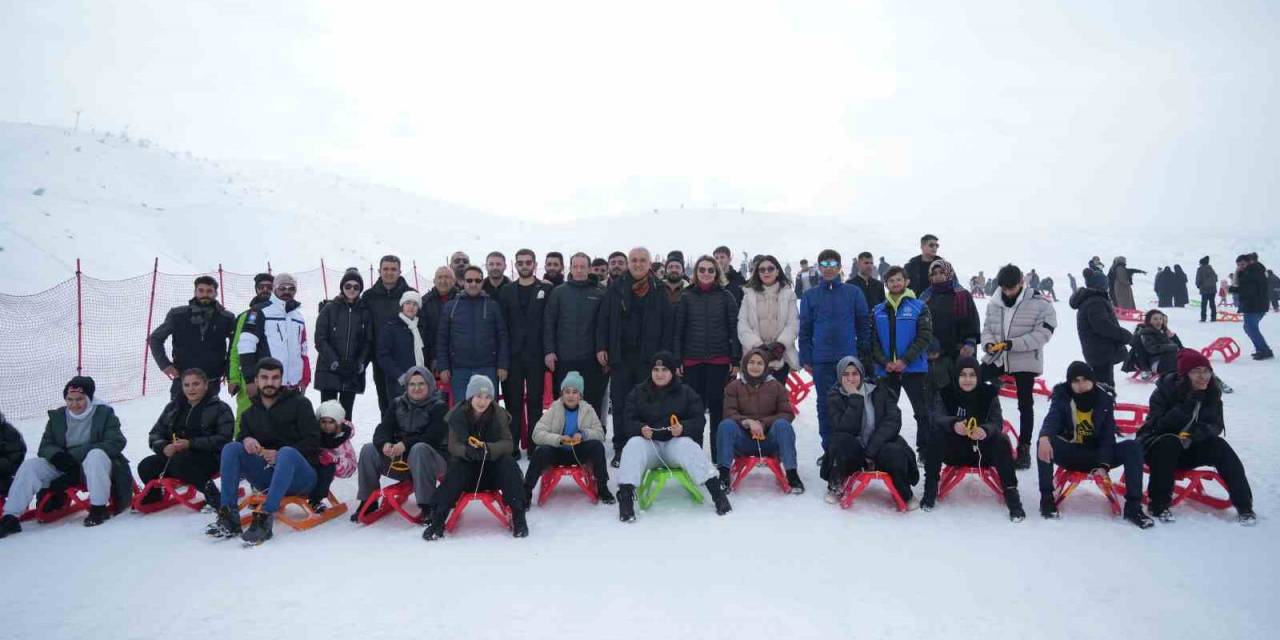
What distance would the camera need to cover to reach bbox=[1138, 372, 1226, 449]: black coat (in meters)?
4.83

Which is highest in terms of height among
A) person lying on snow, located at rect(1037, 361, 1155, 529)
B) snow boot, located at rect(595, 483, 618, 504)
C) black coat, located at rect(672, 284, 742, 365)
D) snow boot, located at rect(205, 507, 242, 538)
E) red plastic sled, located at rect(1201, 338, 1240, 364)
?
black coat, located at rect(672, 284, 742, 365)

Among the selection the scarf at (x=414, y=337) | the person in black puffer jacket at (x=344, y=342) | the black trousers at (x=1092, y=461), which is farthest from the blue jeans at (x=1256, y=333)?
the person in black puffer jacket at (x=344, y=342)

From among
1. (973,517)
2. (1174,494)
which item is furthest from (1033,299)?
(973,517)

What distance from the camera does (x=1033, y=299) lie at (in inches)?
246

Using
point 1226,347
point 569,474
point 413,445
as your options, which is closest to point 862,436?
point 569,474

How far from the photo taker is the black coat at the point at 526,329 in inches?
258

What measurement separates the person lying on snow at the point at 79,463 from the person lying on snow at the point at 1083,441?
6.61m

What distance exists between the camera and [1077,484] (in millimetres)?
4926

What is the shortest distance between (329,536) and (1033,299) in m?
5.92

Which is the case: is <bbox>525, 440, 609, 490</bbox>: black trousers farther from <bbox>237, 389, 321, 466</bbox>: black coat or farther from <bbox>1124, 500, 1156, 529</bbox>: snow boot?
<bbox>1124, 500, 1156, 529</bbox>: snow boot

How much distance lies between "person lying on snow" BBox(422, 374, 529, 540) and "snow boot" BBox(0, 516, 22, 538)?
2.88 m

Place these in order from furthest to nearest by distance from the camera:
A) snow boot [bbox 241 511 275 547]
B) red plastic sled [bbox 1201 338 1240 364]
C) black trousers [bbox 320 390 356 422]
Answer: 1. red plastic sled [bbox 1201 338 1240 364]
2. black trousers [bbox 320 390 356 422]
3. snow boot [bbox 241 511 275 547]

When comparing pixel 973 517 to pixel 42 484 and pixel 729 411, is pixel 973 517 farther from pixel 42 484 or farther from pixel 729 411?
pixel 42 484

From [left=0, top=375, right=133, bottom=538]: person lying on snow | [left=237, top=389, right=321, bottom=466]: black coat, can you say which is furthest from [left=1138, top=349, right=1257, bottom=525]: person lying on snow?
[left=0, top=375, right=133, bottom=538]: person lying on snow
